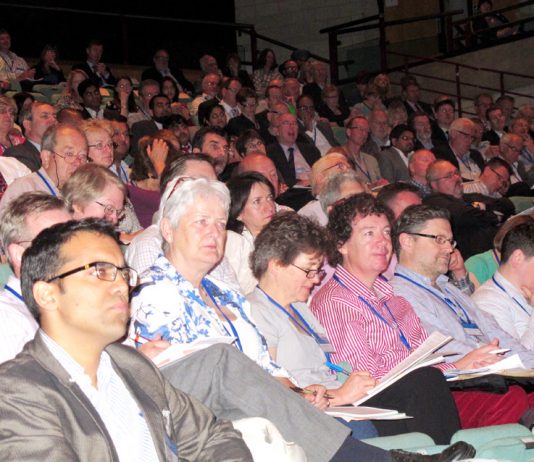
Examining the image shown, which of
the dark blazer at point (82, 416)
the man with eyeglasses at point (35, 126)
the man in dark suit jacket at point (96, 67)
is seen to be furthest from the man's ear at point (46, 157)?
the man in dark suit jacket at point (96, 67)

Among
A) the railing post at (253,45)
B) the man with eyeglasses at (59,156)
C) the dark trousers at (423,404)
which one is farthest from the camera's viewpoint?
the railing post at (253,45)

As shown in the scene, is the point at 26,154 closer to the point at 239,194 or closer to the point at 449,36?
the point at 239,194

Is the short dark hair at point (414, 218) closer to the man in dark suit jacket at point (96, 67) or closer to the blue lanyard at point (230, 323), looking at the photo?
the blue lanyard at point (230, 323)

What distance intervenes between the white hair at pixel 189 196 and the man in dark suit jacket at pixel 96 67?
6688mm

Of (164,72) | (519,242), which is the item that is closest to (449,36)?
(164,72)

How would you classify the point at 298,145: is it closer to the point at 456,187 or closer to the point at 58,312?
the point at 456,187

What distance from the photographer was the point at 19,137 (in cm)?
605

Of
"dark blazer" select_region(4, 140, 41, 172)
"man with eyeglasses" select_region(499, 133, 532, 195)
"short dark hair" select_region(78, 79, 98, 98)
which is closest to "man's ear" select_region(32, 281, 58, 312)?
"dark blazer" select_region(4, 140, 41, 172)

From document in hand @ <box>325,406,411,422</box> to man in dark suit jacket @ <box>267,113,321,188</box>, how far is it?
4460 mm

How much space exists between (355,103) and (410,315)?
7.86 m

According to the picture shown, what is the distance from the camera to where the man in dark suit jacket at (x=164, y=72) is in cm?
1002

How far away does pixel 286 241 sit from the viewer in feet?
10.9

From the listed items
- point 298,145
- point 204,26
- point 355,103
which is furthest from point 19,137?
point 204,26

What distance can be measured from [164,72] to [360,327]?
7.44 m
